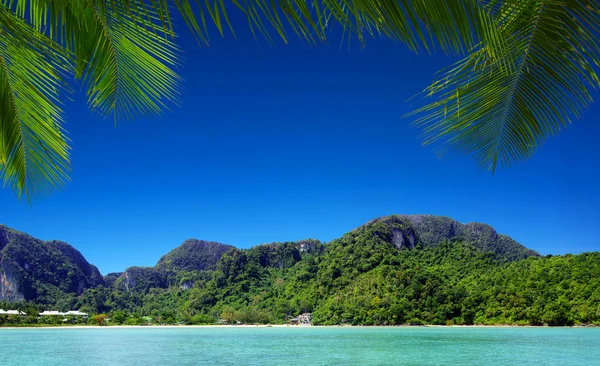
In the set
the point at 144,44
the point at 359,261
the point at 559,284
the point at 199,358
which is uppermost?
the point at 359,261

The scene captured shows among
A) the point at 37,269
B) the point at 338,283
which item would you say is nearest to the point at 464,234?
the point at 338,283

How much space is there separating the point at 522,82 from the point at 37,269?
352 ft

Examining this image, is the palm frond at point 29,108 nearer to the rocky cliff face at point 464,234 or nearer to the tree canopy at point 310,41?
the tree canopy at point 310,41

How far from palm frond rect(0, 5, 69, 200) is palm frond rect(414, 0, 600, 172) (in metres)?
0.99

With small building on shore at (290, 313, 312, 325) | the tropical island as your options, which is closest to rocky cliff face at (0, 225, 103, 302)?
the tropical island

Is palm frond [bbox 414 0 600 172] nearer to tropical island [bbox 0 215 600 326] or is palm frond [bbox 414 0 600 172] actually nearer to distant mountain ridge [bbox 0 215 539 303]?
tropical island [bbox 0 215 600 326]

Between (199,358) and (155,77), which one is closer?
(155,77)

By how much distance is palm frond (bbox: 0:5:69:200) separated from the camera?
47.9 inches

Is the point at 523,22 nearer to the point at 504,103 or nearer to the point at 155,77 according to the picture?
the point at 504,103

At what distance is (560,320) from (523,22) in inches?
1802

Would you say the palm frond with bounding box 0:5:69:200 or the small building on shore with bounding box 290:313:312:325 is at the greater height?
the small building on shore with bounding box 290:313:312:325

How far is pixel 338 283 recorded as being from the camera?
69062mm

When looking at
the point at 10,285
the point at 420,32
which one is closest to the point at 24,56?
the point at 420,32

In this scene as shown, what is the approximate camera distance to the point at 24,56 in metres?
1.31
